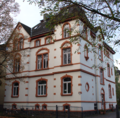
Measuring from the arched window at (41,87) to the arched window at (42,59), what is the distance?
2013mm

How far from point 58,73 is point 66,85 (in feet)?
6.23

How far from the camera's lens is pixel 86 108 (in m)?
20.2

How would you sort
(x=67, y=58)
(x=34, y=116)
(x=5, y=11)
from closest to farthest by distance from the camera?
(x=34, y=116), (x=5, y=11), (x=67, y=58)

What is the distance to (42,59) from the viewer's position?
80.6ft

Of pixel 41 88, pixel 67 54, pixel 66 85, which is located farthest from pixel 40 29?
pixel 66 85

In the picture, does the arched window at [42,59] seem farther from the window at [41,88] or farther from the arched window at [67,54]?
the arched window at [67,54]

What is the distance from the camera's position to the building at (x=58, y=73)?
65.9 ft

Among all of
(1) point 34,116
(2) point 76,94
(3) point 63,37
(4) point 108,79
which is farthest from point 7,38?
(4) point 108,79

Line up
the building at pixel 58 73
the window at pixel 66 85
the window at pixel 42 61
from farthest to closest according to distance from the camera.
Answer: the window at pixel 42 61 → the window at pixel 66 85 → the building at pixel 58 73

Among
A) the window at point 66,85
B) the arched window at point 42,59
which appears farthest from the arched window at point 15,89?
the window at point 66,85

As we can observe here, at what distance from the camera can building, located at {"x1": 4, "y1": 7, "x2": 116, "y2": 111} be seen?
20.1m

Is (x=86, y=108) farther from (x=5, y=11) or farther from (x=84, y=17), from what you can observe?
(x=5, y=11)

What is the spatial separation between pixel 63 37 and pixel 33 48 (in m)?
5.95

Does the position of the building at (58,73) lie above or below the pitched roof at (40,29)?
below
